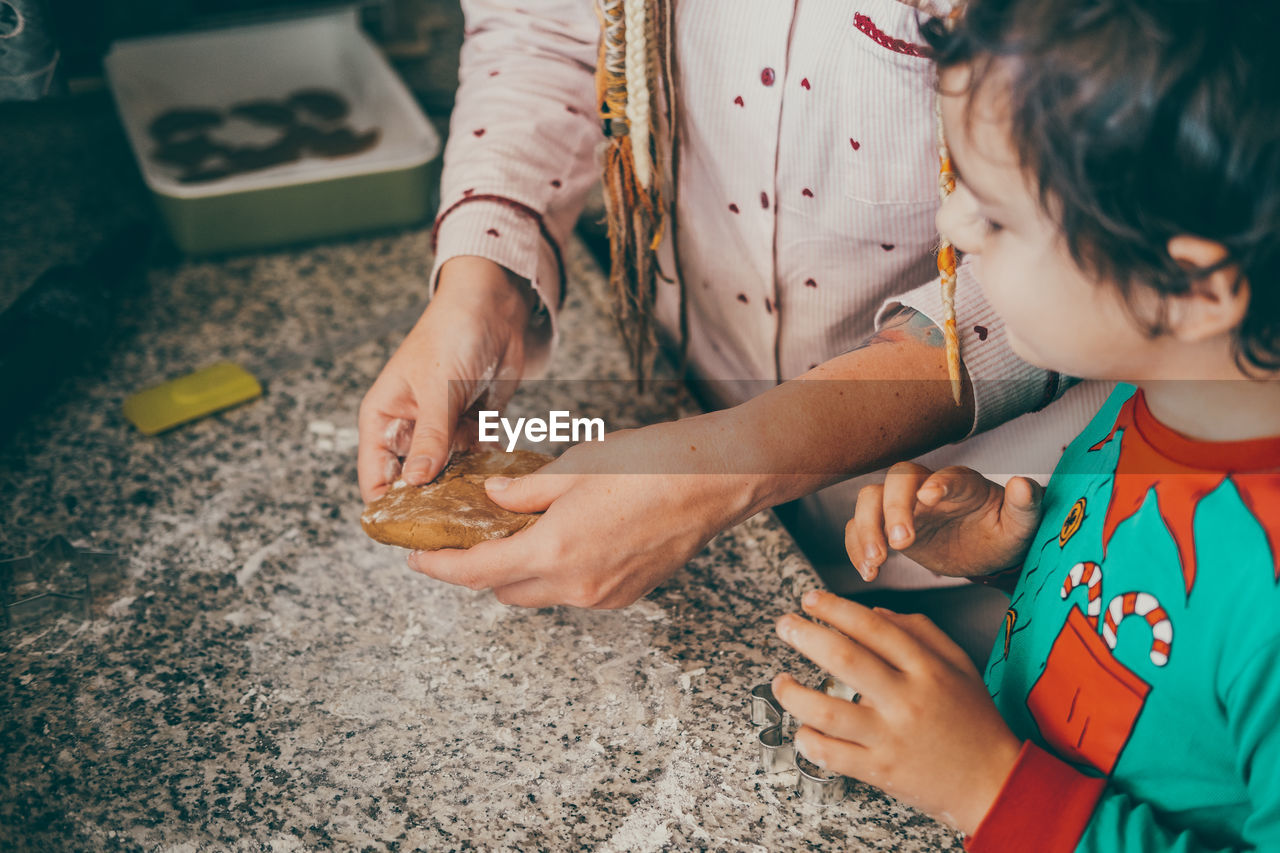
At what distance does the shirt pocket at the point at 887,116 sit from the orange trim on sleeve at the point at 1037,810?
0.53 meters

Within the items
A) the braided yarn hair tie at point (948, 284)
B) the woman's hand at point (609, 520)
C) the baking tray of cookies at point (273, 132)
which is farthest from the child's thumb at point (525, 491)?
the baking tray of cookies at point (273, 132)

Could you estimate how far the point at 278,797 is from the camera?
659 mm

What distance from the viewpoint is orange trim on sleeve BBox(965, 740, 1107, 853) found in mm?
551

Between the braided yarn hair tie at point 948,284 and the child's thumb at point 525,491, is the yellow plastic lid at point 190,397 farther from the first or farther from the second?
the braided yarn hair tie at point 948,284

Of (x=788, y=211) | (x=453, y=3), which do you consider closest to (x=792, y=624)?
(x=788, y=211)

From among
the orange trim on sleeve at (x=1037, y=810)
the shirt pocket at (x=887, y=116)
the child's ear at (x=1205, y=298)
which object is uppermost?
the child's ear at (x=1205, y=298)

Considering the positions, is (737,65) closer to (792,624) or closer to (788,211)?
(788,211)

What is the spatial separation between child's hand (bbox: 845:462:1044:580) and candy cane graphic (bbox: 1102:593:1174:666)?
12 centimetres

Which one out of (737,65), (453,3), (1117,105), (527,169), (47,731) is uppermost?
(1117,105)

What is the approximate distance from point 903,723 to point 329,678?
0.45 metres

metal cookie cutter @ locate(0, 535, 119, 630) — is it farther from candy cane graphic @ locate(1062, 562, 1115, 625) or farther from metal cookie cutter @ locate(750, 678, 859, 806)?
candy cane graphic @ locate(1062, 562, 1115, 625)

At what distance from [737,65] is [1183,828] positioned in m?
0.73

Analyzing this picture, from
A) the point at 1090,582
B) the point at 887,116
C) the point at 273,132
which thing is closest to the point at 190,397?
the point at 273,132

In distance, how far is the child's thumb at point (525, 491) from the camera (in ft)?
2.47
